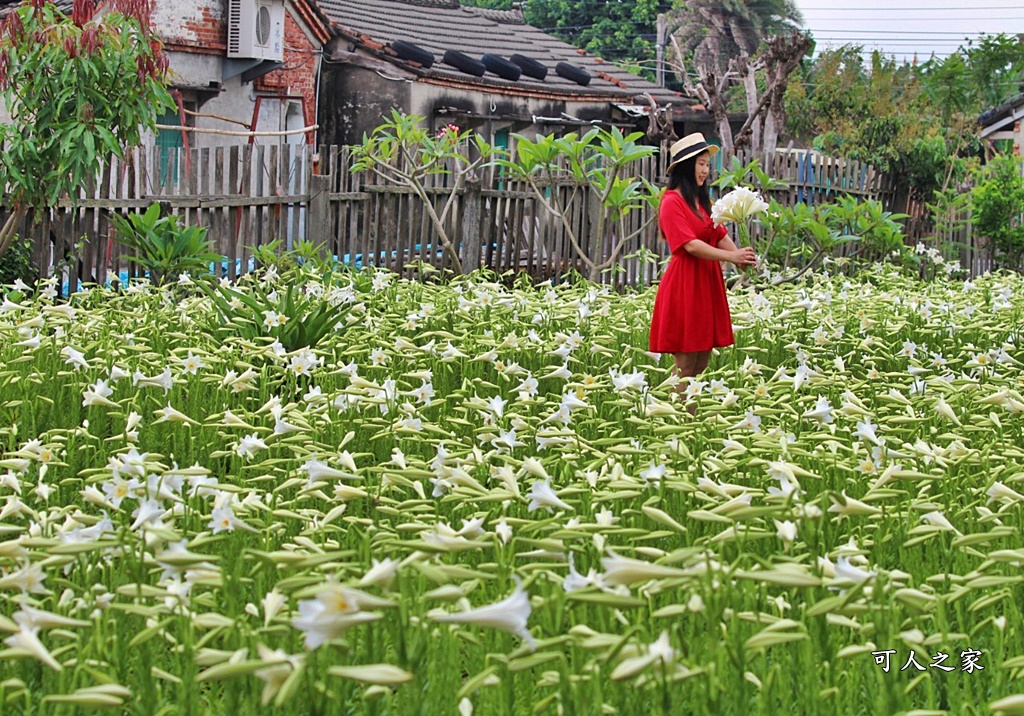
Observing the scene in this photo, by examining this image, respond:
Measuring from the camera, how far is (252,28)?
17.7 m

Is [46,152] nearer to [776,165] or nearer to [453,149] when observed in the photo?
[453,149]

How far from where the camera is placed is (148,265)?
848 centimetres

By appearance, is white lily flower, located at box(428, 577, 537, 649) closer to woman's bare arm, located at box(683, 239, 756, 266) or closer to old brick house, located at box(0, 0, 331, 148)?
woman's bare arm, located at box(683, 239, 756, 266)

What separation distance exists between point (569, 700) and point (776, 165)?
12636 millimetres

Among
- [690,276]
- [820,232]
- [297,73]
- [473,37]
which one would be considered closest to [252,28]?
[297,73]

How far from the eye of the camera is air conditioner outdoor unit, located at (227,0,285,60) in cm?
1769

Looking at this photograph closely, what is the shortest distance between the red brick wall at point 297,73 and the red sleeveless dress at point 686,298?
45.2 feet

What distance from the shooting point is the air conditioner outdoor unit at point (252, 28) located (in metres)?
17.7

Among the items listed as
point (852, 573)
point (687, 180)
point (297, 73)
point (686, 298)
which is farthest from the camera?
point (297, 73)

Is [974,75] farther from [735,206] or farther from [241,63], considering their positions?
[735,206]

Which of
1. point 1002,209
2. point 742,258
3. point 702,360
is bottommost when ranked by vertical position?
point 702,360

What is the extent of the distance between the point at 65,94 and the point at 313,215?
2.46m

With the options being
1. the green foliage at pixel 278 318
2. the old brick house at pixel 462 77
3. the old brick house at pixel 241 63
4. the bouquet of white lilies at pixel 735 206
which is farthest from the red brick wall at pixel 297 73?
the bouquet of white lilies at pixel 735 206

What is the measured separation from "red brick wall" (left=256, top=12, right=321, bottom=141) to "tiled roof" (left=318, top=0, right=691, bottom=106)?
67 centimetres
